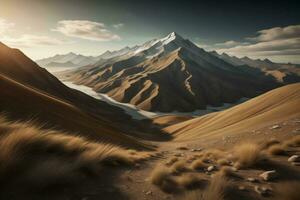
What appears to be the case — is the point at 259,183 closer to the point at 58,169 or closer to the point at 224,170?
the point at 224,170

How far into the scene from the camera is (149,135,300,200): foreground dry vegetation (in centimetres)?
430

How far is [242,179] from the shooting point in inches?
209

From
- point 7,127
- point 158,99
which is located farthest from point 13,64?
point 158,99

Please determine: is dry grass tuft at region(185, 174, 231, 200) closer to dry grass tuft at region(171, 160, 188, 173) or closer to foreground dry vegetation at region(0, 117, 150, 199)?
dry grass tuft at region(171, 160, 188, 173)

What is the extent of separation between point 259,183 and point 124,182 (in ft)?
11.0

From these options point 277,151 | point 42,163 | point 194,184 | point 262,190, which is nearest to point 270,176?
point 262,190

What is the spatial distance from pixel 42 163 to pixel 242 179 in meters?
4.92

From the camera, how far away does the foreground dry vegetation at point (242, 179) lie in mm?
4305

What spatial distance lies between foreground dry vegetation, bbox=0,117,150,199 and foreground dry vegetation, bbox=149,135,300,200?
1708 mm

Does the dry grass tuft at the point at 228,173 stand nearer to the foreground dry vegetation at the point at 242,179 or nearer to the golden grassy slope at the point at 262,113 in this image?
the foreground dry vegetation at the point at 242,179

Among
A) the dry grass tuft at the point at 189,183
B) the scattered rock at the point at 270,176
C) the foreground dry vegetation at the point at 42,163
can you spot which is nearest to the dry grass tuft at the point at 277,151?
the scattered rock at the point at 270,176

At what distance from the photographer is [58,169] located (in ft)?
14.4

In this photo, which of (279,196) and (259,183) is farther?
(259,183)

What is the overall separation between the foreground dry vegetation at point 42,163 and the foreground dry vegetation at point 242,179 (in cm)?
171
